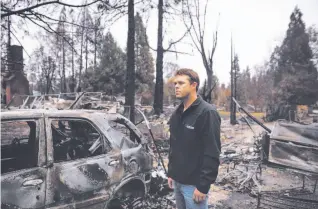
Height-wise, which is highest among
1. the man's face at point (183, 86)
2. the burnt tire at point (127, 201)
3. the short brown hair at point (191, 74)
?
the short brown hair at point (191, 74)

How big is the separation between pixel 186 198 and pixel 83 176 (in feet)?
4.01

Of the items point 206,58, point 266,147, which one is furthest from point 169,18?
point 266,147

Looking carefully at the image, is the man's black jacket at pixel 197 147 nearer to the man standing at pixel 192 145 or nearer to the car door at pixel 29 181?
the man standing at pixel 192 145

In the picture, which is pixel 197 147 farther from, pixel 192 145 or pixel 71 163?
pixel 71 163

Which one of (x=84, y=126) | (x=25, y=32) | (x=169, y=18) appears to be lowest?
(x=84, y=126)

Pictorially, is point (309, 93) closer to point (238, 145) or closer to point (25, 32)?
point (238, 145)

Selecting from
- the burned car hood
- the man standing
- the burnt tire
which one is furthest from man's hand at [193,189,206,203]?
the burned car hood

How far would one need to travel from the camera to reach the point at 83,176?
298cm

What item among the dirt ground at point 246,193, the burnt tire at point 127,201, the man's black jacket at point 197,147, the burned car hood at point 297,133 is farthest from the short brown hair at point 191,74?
the burned car hood at point 297,133

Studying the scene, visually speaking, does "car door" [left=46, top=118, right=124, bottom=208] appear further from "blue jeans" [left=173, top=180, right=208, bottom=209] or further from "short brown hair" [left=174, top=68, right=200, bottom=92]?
"short brown hair" [left=174, top=68, right=200, bottom=92]

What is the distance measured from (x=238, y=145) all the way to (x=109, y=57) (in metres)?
22.0

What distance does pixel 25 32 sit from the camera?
485 cm

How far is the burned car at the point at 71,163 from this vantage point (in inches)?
100

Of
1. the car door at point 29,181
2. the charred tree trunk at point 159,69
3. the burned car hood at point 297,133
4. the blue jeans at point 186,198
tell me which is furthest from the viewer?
the charred tree trunk at point 159,69
